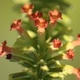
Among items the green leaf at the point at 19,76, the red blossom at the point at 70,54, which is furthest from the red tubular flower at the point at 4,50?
the red blossom at the point at 70,54

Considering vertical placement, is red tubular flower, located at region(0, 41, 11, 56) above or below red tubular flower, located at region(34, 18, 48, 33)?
below

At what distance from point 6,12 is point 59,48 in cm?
33

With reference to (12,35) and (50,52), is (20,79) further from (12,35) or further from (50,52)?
(12,35)

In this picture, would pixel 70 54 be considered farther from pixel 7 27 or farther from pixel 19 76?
pixel 7 27

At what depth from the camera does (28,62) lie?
0.87 m

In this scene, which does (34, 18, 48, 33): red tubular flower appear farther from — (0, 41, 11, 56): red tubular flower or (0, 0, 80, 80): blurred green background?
(0, 0, 80, 80): blurred green background

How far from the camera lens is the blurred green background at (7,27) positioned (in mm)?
1054

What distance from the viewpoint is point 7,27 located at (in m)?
1.08

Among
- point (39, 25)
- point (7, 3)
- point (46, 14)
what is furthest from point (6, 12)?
point (39, 25)

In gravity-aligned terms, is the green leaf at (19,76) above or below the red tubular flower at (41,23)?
below

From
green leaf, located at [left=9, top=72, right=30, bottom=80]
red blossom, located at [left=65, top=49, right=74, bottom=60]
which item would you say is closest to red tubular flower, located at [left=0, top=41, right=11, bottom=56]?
green leaf, located at [left=9, top=72, right=30, bottom=80]

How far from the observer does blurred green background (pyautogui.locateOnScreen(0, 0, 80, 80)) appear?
105cm

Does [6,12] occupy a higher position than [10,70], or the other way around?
[6,12]

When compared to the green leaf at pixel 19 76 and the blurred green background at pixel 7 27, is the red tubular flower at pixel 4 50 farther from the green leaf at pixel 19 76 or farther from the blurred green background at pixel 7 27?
the blurred green background at pixel 7 27
